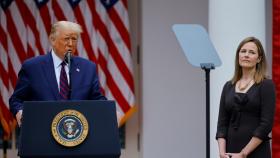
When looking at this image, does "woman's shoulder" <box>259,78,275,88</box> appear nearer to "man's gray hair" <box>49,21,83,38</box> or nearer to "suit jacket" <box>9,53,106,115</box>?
"suit jacket" <box>9,53,106,115</box>

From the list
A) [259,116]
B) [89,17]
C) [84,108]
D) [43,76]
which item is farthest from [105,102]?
[89,17]

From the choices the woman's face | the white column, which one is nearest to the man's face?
the woman's face

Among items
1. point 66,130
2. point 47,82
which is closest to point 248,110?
point 47,82

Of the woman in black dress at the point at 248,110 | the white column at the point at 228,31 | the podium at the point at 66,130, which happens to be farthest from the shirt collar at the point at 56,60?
the white column at the point at 228,31

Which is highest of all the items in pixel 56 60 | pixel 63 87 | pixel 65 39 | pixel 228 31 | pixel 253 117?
pixel 228 31

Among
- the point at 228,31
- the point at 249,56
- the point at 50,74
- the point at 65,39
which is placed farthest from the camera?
the point at 228,31

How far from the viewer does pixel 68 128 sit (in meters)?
4.84

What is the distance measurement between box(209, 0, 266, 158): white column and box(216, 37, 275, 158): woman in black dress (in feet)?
5.61

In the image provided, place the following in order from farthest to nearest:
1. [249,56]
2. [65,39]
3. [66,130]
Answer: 1. [249,56]
2. [65,39]
3. [66,130]

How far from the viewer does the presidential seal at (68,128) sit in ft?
15.9

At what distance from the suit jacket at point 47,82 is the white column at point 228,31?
2.14m

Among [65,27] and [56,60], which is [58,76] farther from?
[65,27]

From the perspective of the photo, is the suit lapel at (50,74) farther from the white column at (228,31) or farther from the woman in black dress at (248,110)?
the white column at (228,31)

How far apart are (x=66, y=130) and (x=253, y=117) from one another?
149cm
